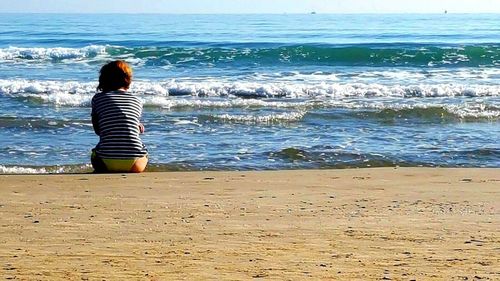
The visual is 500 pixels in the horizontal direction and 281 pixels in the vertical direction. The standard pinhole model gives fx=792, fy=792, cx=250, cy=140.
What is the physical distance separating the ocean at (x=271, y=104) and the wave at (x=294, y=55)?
0.19ft

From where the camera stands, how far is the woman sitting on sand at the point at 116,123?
6559 mm

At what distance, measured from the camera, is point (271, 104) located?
13695 mm

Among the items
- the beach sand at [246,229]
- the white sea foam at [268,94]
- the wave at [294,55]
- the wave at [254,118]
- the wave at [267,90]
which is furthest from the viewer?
the wave at [294,55]

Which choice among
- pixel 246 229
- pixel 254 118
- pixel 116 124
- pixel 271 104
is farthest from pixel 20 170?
pixel 271 104

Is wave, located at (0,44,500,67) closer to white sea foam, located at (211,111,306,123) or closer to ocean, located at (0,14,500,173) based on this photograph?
ocean, located at (0,14,500,173)

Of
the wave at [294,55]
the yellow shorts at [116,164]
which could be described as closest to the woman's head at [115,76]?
the yellow shorts at [116,164]

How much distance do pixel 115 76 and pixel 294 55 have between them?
17901 mm

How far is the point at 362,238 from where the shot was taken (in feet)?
13.5

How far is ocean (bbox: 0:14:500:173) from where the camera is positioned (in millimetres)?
8531

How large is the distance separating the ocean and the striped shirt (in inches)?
47.7

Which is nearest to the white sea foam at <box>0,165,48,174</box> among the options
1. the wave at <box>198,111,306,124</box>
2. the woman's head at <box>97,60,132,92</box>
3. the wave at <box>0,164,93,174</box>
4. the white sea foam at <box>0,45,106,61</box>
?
the wave at <box>0,164,93,174</box>

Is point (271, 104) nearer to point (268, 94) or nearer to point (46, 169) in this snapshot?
point (268, 94)

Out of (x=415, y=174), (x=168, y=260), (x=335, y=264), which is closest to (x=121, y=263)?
(x=168, y=260)

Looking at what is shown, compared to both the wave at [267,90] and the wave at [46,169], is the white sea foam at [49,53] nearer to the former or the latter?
the wave at [267,90]
